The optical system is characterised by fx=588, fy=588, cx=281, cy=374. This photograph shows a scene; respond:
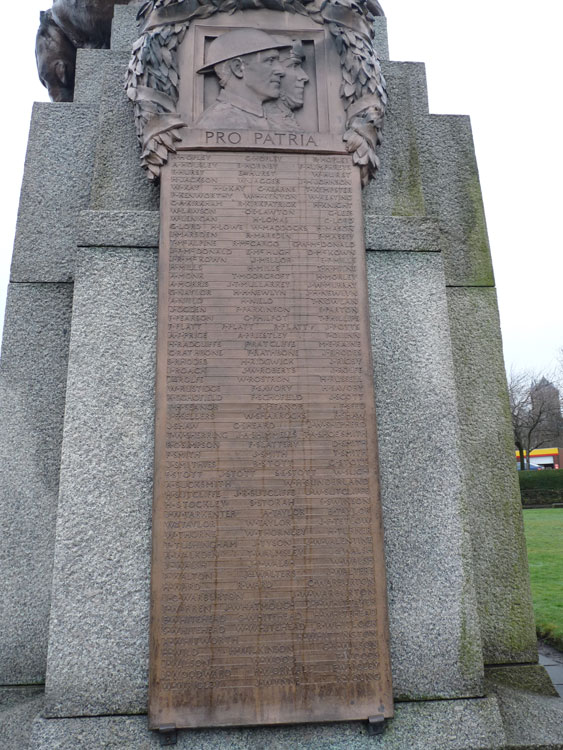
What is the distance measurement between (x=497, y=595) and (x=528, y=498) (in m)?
29.3

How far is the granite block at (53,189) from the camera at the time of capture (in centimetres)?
409

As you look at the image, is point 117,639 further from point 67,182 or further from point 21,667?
point 67,182

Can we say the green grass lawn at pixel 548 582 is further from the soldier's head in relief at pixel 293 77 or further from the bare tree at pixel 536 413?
the bare tree at pixel 536 413

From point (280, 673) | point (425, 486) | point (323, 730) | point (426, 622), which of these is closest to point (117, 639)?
point (280, 673)

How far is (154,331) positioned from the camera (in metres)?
3.51

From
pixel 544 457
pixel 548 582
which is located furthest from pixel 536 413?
pixel 548 582

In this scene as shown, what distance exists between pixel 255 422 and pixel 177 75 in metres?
2.33

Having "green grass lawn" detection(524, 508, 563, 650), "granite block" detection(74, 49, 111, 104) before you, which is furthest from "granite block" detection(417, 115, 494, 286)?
"green grass lawn" detection(524, 508, 563, 650)

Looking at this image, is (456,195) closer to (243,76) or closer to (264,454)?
(243,76)

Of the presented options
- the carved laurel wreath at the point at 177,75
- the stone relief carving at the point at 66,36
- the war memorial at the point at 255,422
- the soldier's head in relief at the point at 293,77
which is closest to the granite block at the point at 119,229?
the war memorial at the point at 255,422

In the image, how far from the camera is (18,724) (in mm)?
3037

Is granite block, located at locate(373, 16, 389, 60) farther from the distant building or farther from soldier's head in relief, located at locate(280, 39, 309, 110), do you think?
the distant building

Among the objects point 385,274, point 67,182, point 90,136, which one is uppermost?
point 90,136

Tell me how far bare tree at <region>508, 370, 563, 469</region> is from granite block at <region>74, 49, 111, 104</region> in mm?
39940
